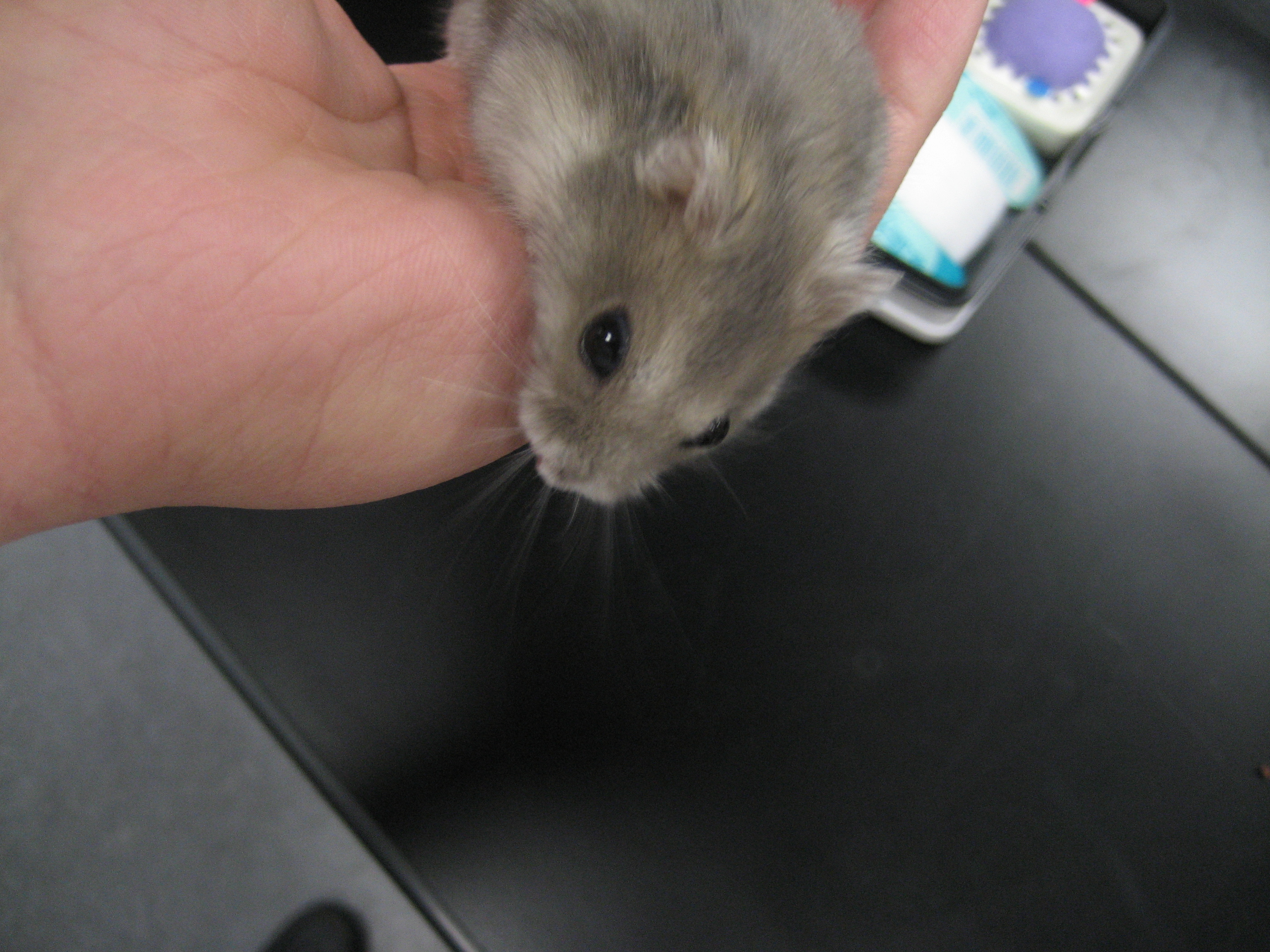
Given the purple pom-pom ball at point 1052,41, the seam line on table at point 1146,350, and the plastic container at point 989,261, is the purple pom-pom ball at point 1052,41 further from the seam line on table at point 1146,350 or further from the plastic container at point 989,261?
the seam line on table at point 1146,350

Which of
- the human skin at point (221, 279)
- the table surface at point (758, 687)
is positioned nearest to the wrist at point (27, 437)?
the human skin at point (221, 279)

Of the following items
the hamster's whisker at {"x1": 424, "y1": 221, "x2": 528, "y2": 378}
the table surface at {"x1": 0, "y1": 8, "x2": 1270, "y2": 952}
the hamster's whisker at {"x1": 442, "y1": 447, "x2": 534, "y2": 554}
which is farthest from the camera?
the hamster's whisker at {"x1": 442, "y1": 447, "x2": 534, "y2": 554}

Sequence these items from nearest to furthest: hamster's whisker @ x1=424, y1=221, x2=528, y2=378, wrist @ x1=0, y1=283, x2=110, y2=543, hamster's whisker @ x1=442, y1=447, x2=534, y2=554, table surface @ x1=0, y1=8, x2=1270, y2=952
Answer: wrist @ x1=0, y1=283, x2=110, y2=543
hamster's whisker @ x1=424, y1=221, x2=528, y2=378
table surface @ x1=0, y1=8, x2=1270, y2=952
hamster's whisker @ x1=442, y1=447, x2=534, y2=554

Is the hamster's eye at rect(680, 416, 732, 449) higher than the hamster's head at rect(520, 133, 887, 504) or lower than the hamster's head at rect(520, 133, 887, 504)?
lower

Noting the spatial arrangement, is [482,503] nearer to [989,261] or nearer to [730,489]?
[730,489]

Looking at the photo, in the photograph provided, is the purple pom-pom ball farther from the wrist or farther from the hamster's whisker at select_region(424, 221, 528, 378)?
the wrist

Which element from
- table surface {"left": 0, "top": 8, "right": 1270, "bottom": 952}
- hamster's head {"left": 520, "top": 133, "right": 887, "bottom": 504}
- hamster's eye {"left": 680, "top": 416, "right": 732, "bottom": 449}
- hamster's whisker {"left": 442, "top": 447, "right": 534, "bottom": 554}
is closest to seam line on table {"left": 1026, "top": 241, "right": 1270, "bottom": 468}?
table surface {"left": 0, "top": 8, "right": 1270, "bottom": 952}

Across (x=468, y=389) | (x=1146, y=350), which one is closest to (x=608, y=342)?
(x=468, y=389)
